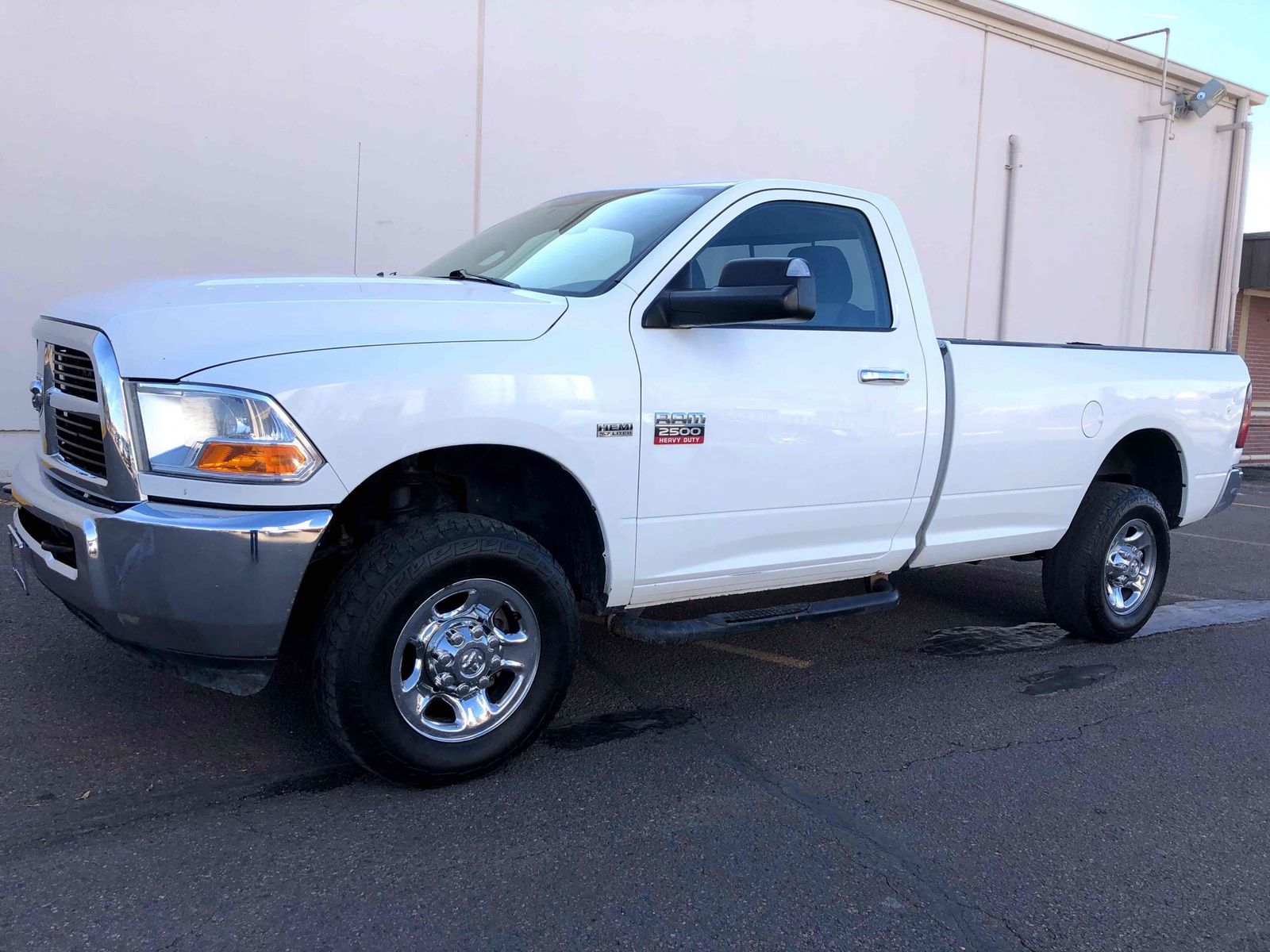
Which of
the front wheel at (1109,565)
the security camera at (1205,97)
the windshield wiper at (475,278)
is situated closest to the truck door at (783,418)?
the windshield wiper at (475,278)

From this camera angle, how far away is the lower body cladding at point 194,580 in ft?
9.99

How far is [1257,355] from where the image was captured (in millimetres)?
19438

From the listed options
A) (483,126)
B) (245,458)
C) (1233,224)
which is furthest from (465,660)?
(1233,224)

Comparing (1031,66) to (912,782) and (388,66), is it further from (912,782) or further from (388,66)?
(912,782)

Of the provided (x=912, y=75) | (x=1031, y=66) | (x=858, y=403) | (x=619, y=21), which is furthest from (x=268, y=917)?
(x=1031, y=66)

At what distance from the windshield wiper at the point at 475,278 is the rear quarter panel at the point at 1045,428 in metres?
2.02

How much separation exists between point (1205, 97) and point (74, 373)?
17.4 m

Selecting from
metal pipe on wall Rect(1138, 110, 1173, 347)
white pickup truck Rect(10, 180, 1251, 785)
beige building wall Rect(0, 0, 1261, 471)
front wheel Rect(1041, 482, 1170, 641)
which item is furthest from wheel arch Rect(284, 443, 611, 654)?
metal pipe on wall Rect(1138, 110, 1173, 347)

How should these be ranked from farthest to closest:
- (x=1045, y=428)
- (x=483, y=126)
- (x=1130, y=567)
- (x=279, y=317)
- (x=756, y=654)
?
(x=483, y=126) → (x=1130, y=567) → (x=756, y=654) → (x=1045, y=428) → (x=279, y=317)

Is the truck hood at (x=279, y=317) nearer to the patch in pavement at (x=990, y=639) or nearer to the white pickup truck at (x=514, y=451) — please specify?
the white pickup truck at (x=514, y=451)

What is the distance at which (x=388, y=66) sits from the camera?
9.45 meters

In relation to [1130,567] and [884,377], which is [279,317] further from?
[1130,567]

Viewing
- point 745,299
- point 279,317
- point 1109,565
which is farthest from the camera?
point 1109,565

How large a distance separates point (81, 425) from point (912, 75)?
12.2 metres
